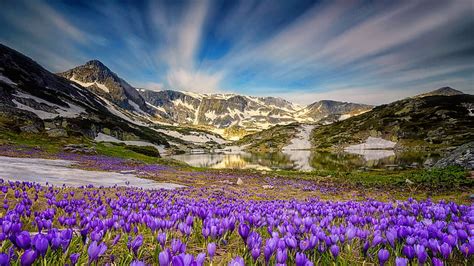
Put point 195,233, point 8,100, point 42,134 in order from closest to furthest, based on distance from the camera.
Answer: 1. point 195,233
2. point 42,134
3. point 8,100

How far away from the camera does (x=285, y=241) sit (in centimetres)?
339

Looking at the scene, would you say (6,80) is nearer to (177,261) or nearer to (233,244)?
(233,244)

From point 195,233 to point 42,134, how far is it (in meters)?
81.0

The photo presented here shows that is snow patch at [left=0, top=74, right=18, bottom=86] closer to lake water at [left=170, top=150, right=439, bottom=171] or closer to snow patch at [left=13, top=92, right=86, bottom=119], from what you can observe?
snow patch at [left=13, top=92, right=86, bottom=119]

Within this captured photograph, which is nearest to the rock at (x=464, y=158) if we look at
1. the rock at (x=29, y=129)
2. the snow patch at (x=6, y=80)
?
the rock at (x=29, y=129)

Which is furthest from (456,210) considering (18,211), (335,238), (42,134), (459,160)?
(42,134)

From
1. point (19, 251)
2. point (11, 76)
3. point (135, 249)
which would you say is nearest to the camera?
point (135, 249)

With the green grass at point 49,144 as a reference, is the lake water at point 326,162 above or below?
below

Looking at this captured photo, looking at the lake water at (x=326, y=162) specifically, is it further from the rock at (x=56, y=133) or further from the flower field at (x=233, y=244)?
the flower field at (x=233, y=244)

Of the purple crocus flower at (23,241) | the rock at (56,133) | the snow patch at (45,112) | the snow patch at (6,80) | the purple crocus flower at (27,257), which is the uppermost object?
the snow patch at (6,80)

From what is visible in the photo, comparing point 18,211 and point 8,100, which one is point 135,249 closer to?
point 18,211

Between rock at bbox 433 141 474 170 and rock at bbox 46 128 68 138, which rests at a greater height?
rock at bbox 46 128 68 138

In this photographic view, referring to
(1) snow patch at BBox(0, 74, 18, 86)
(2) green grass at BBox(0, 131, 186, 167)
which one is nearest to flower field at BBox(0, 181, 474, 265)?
(2) green grass at BBox(0, 131, 186, 167)

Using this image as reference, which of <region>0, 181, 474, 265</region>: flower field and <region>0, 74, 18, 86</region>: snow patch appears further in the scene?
<region>0, 74, 18, 86</region>: snow patch
